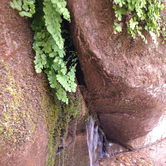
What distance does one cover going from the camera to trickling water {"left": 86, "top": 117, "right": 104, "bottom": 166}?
332 cm

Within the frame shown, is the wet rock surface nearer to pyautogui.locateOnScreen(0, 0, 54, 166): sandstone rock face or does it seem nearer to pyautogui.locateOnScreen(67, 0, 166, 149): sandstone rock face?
pyautogui.locateOnScreen(67, 0, 166, 149): sandstone rock face

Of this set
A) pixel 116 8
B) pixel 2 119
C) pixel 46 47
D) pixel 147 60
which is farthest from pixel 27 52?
pixel 147 60

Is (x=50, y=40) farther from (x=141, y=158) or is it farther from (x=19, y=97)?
(x=141, y=158)

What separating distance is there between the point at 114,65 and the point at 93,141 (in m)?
2.36

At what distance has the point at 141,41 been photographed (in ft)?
6.56

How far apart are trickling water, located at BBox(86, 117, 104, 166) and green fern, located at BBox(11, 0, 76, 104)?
1805mm

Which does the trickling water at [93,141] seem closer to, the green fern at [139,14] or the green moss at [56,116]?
the green moss at [56,116]

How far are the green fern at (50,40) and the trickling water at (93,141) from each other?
1.81 m

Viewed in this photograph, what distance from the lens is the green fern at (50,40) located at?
1.45 m

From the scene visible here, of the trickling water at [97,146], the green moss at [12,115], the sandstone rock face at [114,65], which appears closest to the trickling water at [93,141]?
the trickling water at [97,146]

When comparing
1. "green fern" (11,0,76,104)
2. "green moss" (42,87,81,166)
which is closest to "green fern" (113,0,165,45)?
"green fern" (11,0,76,104)

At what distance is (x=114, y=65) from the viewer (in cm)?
201

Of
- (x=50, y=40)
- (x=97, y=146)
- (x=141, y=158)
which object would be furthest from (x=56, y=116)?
(x=141, y=158)

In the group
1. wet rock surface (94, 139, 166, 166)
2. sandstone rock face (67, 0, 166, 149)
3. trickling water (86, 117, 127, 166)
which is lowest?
wet rock surface (94, 139, 166, 166)
